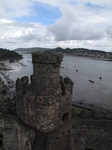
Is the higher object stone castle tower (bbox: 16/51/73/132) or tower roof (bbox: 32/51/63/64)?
tower roof (bbox: 32/51/63/64)

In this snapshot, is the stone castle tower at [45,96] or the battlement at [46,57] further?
the stone castle tower at [45,96]

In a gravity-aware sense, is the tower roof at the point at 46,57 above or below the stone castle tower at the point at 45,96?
above

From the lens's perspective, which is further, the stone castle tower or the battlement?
the stone castle tower

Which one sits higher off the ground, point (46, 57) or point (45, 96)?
point (46, 57)

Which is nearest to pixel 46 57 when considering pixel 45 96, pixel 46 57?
pixel 46 57

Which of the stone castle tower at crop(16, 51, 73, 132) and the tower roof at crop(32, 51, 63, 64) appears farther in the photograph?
the stone castle tower at crop(16, 51, 73, 132)

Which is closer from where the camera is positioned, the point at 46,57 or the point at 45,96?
the point at 46,57

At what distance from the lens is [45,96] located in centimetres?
868

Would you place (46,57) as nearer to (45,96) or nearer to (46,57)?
(46,57)

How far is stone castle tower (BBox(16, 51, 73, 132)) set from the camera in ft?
27.9

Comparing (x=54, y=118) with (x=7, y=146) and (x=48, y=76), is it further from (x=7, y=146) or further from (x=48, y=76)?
(x=7, y=146)

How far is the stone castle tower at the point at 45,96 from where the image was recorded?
849 cm

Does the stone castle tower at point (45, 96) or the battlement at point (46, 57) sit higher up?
the battlement at point (46, 57)

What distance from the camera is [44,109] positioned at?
28.7 ft
